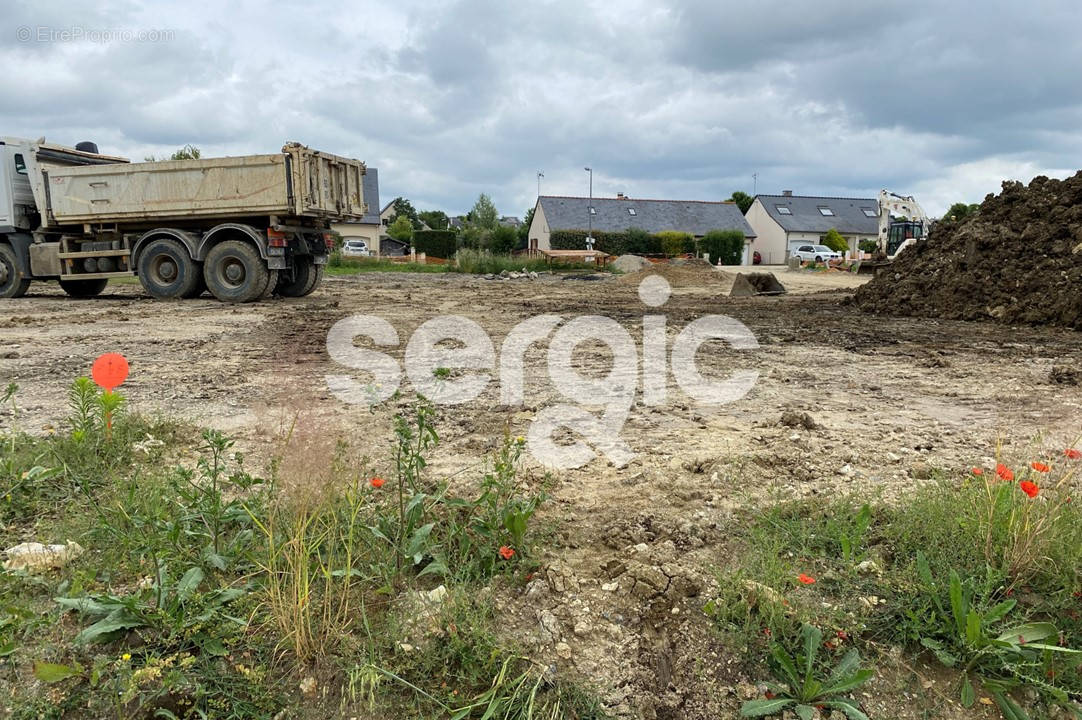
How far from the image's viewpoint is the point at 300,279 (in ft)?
46.5

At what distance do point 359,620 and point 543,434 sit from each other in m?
2.24

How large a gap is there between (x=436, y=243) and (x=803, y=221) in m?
32.4

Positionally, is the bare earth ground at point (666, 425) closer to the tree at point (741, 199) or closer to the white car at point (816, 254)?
the white car at point (816, 254)

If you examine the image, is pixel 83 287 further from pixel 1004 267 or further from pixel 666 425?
pixel 1004 267

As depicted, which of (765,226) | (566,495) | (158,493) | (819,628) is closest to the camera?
(819,628)

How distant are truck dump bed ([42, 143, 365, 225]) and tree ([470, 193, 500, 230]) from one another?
5237 cm

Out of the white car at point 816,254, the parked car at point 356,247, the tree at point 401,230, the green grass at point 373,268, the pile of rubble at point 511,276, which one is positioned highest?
the tree at point 401,230

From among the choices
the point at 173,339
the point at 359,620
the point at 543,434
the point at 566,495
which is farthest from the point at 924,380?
the point at 173,339

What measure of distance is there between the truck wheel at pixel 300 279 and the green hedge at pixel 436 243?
105 feet

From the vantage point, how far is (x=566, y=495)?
335 cm

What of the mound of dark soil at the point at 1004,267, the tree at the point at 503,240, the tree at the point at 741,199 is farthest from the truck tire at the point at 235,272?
the tree at the point at 741,199

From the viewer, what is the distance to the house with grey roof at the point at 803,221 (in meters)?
57.2

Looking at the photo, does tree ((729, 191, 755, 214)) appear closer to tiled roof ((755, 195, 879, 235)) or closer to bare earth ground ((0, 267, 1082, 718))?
tiled roof ((755, 195, 879, 235))

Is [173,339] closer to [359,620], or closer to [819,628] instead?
[359,620]
